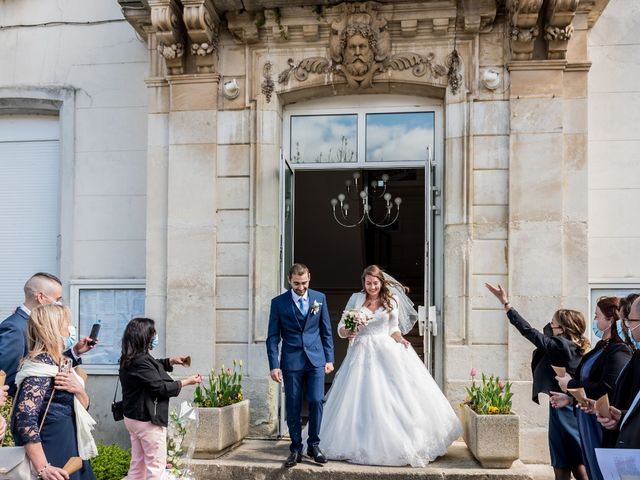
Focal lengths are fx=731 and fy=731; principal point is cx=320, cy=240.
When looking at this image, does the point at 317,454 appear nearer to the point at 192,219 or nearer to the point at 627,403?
the point at 192,219

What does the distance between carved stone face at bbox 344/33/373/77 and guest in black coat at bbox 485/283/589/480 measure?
11.0 feet

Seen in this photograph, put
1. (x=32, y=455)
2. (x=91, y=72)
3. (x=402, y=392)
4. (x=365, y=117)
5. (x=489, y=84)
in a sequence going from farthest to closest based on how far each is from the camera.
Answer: (x=91, y=72)
(x=365, y=117)
(x=489, y=84)
(x=402, y=392)
(x=32, y=455)

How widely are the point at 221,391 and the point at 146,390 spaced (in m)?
2.11

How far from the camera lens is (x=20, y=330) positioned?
4820mm

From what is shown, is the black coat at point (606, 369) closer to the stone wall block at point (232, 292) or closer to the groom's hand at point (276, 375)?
the groom's hand at point (276, 375)

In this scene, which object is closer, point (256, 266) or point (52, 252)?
point (256, 266)

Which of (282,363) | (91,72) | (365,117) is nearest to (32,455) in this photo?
(282,363)

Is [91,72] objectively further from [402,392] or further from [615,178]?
[615,178]

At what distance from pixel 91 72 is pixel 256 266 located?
334 cm

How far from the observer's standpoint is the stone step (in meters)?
6.31

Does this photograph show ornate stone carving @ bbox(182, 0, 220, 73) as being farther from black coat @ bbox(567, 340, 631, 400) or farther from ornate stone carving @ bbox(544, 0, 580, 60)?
black coat @ bbox(567, 340, 631, 400)

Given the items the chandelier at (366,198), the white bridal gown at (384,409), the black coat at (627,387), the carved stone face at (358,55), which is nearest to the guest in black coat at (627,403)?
the black coat at (627,387)

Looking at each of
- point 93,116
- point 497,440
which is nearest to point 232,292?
point 93,116

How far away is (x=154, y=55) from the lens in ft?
27.8
